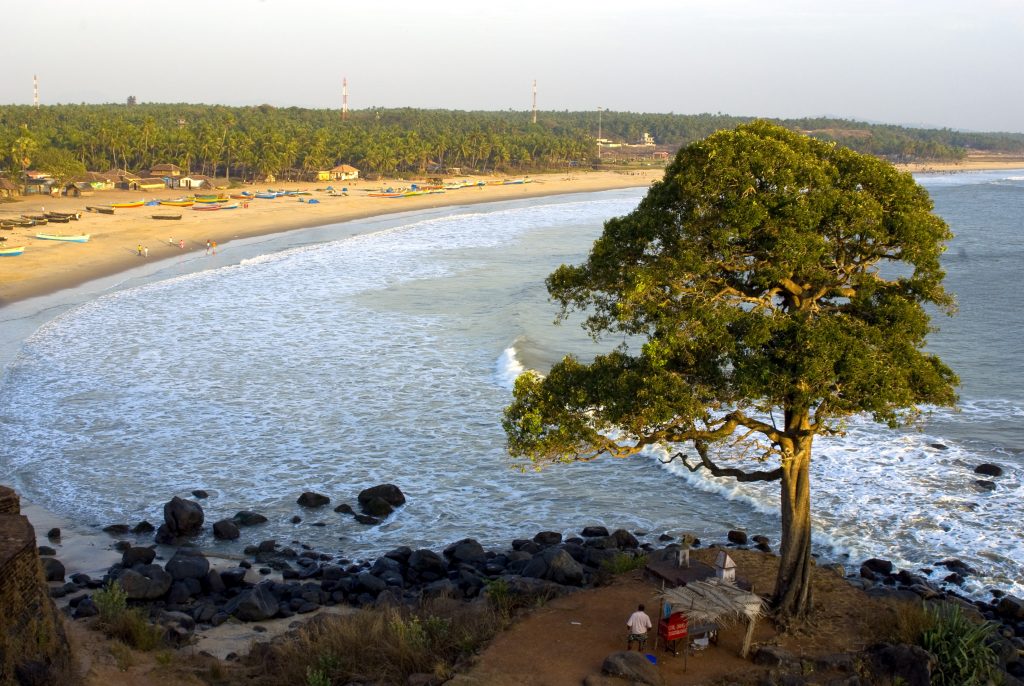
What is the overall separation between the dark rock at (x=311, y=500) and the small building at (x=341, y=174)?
8310 cm

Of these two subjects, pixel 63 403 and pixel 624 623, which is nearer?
pixel 624 623

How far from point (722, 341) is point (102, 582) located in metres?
11.3

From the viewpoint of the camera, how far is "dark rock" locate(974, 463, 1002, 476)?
21.8 meters

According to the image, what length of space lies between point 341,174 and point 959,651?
95822mm

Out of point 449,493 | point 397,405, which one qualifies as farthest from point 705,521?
point 397,405

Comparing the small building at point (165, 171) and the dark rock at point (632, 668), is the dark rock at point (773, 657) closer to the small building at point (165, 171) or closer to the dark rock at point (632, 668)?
the dark rock at point (632, 668)

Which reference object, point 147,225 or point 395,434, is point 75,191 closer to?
point 147,225

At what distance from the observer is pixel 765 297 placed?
12.0 m

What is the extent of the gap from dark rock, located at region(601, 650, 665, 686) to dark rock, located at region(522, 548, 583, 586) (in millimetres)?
3947

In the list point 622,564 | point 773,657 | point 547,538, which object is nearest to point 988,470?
point 547,538

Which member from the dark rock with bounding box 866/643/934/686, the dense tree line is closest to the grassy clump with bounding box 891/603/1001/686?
the dark rock with bounding box 866/643/934/686

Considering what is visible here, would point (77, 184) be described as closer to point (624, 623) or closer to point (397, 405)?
point (397, 405)

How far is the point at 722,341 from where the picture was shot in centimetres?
1148

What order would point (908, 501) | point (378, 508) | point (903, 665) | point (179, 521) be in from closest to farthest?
1. point (903, 665)
2. point (179, 521)
3. point (378, 508)
4. point (908, 501)
